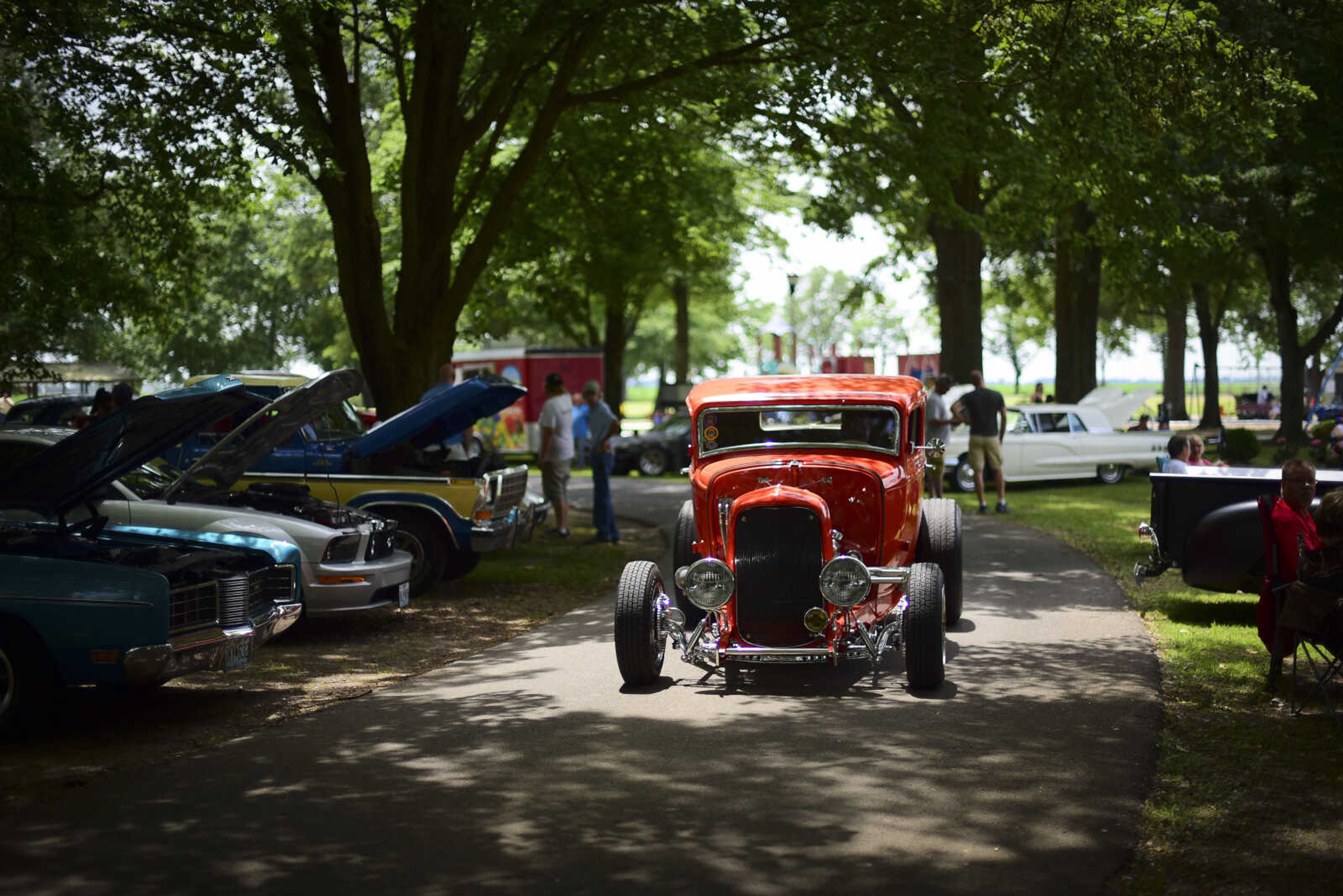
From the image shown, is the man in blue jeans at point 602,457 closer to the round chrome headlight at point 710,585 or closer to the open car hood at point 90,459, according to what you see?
the round chrome headlight at point 710,585

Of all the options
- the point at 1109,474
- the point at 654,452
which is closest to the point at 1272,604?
the point at 1109,474

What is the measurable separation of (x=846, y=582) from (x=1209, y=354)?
40648mm

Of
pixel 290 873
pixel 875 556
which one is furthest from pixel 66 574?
pixel 875 556

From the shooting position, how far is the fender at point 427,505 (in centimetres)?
→ 1266

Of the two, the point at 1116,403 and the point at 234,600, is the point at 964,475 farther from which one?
the point at 234,600

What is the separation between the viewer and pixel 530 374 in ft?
116

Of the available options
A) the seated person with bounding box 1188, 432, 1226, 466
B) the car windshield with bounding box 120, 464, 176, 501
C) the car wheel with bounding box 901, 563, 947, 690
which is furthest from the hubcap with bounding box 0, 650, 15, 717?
the seated person with bounding box 1188, 432, 1226, 466

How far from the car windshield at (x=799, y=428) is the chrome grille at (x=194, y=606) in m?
3.44

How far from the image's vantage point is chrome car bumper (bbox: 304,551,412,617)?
10.0m

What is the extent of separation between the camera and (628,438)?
2995 centimetres

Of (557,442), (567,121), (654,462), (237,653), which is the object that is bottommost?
(237,653)

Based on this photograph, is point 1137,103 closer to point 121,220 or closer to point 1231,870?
point 1231,870

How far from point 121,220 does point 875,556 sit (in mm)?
12136

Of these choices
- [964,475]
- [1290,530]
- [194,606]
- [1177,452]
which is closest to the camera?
[194,606]
